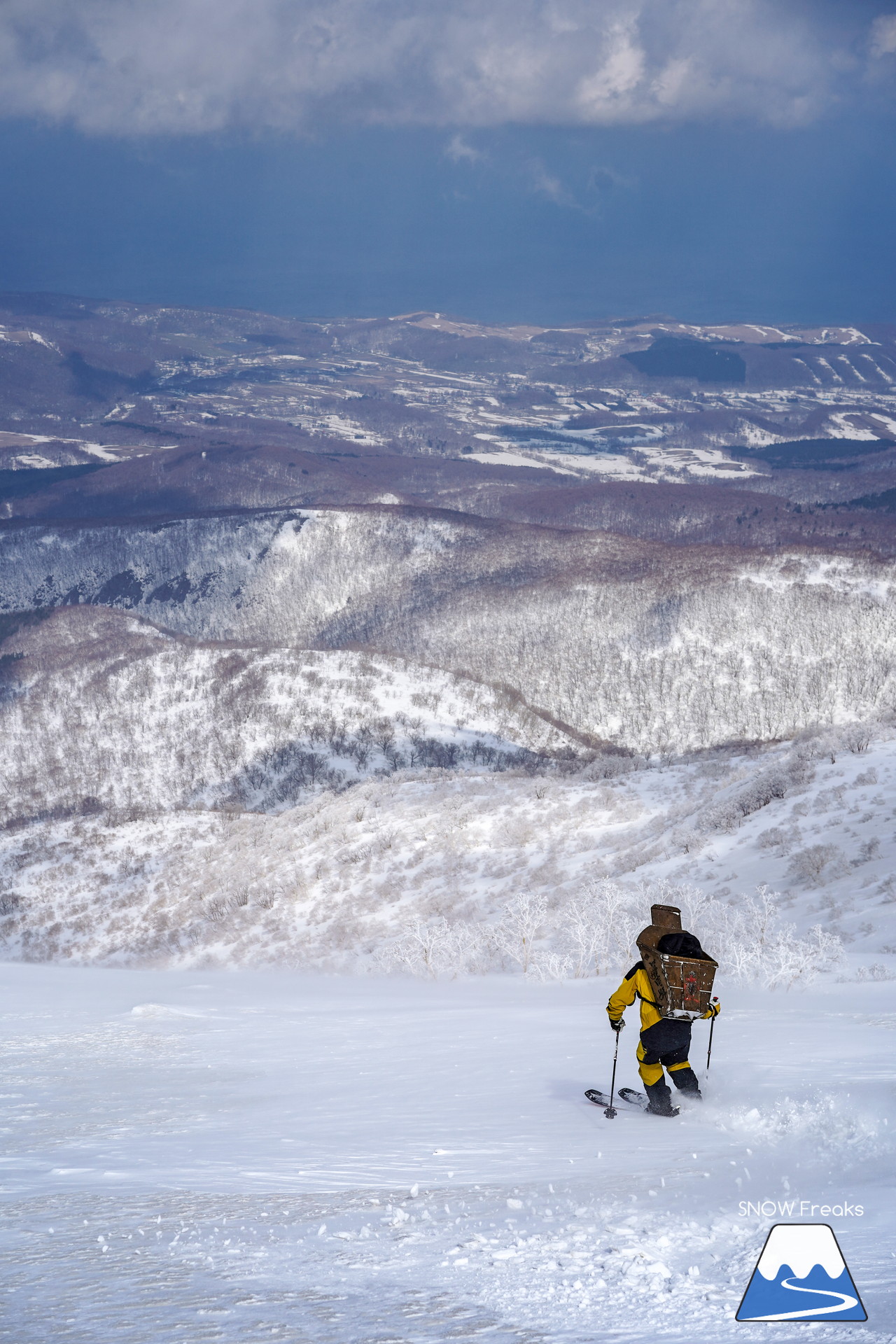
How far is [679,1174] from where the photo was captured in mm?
8406

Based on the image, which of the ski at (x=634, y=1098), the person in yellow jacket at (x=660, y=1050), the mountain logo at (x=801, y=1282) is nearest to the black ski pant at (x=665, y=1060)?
the person in yellow jacket at (x=660, y=1050)

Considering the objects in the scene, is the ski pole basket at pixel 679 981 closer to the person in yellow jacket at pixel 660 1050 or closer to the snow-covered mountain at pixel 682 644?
the person in yellow jacket at pixel 660 1050

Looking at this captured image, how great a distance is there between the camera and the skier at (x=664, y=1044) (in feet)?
34.1

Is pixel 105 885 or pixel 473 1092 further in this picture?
pixel 105 885

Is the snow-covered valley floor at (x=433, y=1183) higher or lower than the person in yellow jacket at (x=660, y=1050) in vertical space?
lower

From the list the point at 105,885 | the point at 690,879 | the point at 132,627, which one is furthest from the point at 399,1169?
the point at 132,627

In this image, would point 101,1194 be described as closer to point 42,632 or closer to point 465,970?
point 465,970

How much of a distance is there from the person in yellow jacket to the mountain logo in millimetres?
3627

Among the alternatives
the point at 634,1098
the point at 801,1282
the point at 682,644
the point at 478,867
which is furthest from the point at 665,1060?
the point at 682,644

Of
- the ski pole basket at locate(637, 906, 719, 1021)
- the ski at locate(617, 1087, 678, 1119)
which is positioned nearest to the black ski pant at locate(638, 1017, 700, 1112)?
the ski pole basket at locate(637, 906, 719, 1021)

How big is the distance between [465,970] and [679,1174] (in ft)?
79.2

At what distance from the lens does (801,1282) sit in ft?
20.6

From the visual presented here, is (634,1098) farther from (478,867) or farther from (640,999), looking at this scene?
(478,867)

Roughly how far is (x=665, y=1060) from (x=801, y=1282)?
14.0 ft
